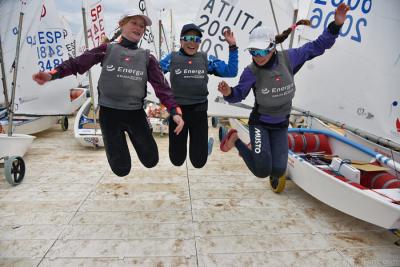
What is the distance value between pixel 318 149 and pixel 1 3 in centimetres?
678

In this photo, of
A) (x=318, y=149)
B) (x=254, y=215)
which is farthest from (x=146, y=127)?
(x=318, y=149)

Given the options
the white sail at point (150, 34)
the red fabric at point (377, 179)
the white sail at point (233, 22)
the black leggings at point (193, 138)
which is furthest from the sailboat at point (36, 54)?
the red fabric at point (377, 179)

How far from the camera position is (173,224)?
14.5 ft

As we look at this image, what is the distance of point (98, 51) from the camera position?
130 inches

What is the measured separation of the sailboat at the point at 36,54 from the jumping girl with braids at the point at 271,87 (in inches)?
200

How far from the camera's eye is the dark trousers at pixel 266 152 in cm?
344

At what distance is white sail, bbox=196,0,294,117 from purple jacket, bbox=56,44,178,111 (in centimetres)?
197

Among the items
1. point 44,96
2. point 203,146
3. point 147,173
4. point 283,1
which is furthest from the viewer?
Result: point 44,96

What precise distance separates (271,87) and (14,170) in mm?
4927

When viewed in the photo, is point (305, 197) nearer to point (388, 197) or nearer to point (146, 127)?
point (388, 197)

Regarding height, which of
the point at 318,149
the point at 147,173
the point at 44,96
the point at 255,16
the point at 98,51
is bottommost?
the point at 147,173

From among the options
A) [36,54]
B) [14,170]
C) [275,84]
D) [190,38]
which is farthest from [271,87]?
[36,54]

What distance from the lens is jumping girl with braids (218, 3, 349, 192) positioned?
3178 mm

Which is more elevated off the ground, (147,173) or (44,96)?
(44,96)
